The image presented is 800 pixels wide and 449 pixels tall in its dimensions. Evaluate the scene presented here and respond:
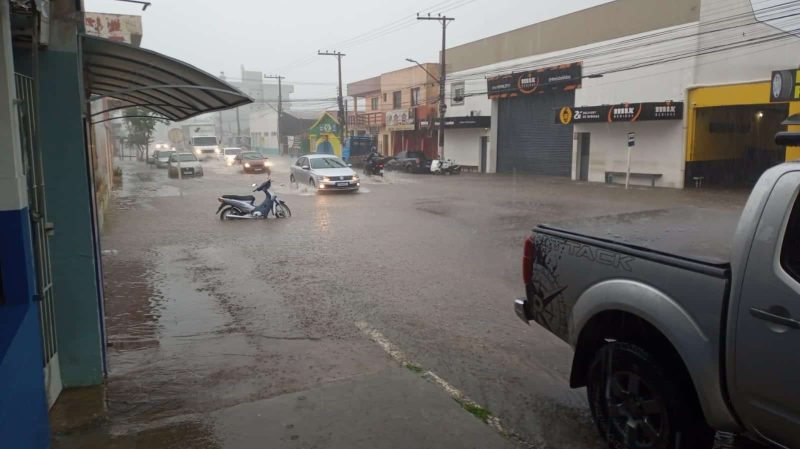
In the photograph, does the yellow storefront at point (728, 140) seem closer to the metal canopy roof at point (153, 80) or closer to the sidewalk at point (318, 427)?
the metal canopy roof at point (153, 80)

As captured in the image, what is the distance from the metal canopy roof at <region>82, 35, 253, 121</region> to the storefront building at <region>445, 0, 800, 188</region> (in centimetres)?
2048

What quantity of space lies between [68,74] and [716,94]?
2501 centimetres

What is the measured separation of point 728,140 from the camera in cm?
2638

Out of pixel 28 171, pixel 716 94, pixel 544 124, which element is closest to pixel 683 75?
pixel 716 94

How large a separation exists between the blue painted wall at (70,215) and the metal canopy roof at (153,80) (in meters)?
0.56

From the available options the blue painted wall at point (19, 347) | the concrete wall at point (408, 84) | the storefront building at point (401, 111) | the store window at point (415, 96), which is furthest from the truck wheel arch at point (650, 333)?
the store window at point (415, 96)

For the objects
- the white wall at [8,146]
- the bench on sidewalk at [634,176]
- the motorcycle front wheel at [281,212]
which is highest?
the white wall at [8,146]

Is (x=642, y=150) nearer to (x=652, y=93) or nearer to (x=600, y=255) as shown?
(x=652, y=93)

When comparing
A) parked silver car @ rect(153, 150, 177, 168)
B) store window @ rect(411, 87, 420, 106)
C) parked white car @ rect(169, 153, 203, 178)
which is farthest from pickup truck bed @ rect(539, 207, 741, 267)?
store window @ rect(411, 87, 420, 106)

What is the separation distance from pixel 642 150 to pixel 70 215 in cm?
2738

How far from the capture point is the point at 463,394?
4660 mm

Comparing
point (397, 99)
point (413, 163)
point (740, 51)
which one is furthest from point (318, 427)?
point (397, 99)

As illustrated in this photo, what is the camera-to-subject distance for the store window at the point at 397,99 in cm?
5120

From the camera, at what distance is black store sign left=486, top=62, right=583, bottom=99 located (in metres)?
31.6
